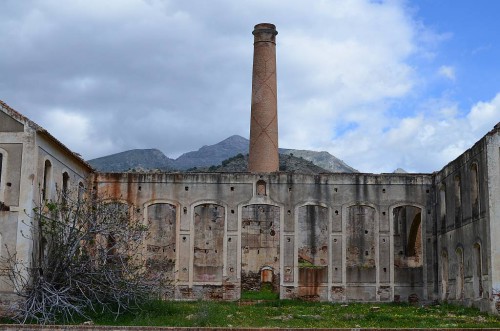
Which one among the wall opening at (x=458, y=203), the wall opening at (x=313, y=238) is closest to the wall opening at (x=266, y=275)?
the wall opening at (x=313, y=238)

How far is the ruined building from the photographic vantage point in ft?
75.8

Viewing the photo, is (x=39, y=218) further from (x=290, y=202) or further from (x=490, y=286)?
(x=490, y=286)

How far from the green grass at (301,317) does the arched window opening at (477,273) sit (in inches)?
26.8

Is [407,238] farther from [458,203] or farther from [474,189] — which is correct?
[474,189]

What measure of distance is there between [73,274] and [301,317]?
7.01 metres

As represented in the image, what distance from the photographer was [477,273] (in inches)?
957

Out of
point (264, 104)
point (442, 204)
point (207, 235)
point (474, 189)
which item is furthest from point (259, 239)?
point (474, 189)

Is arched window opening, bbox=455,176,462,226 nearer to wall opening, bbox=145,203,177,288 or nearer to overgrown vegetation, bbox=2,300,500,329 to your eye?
overgrown vegetation, bbox=2,300,500,329

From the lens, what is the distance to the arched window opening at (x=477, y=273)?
24016mm

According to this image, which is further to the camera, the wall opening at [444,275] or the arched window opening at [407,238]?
the arched window opening at [407,238]

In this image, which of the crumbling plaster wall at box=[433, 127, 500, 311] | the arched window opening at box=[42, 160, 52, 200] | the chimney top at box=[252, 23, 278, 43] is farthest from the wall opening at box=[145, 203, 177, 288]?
the crumbling plaster wall at box=[433, 127, 500, 311]

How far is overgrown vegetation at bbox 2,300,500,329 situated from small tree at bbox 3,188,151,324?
2.14 feet

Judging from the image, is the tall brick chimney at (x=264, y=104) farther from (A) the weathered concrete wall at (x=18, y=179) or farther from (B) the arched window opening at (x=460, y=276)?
(A) the weathered concrete wall at (x=18, y=179)

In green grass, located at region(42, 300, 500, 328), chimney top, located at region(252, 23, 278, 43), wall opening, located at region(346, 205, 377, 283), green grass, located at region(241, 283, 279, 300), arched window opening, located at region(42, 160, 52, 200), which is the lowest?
green grass, located at region(42, 300, 500, 328)
